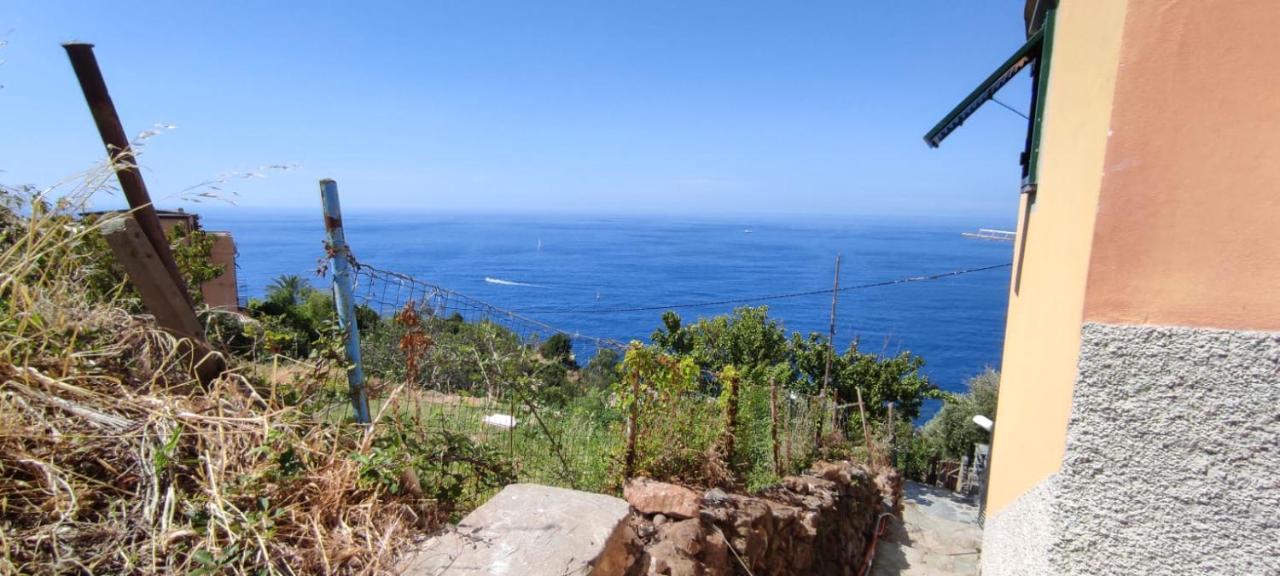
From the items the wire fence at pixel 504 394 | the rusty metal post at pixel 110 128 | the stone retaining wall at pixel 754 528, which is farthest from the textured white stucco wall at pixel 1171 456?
the rusty metal post at pixel 110 128

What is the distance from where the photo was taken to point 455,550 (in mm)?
1796

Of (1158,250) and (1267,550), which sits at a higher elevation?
(1158,250)

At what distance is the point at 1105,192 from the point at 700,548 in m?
2.47

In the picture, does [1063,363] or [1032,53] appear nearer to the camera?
[1063,363]

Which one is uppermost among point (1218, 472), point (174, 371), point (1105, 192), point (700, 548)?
point (1105, 192)

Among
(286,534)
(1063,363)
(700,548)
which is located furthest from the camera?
(700,548)

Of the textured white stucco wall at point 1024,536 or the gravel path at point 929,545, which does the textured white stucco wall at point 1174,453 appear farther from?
the gravel path at point 929,545

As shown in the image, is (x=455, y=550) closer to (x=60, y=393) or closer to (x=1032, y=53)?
(x=60, y=393)

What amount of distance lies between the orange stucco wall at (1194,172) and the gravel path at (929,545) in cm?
510

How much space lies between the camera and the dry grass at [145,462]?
1412 mm

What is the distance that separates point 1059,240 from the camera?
2455 mm

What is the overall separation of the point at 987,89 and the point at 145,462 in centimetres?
460

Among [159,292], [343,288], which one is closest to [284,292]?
[343,288]

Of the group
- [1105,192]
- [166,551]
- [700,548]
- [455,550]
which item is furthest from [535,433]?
[1105,192]
